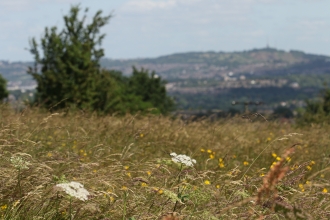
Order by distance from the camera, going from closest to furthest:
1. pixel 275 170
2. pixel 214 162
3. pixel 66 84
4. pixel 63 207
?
pixel 275 170 → pixel 63 207 → pixel 214 162 → pixel 66 84

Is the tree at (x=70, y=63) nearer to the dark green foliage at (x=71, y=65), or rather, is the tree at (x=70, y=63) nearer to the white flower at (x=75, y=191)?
the dark green foliage at (x=71, y=65)

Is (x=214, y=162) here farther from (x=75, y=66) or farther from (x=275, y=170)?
(x=75, y=66)

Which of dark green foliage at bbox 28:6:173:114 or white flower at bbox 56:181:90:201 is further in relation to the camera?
dark green foliage at bbox 28:6:173:114

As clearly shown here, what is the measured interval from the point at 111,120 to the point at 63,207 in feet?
17.8

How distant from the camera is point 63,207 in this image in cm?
321

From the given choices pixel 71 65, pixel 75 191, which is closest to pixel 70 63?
pixel 71 65

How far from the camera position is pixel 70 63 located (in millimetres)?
25484

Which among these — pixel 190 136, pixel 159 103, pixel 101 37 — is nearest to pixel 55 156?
pixel 190 136

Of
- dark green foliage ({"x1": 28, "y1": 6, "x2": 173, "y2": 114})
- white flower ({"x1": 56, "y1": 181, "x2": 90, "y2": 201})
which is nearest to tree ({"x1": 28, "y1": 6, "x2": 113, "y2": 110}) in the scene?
→ dark green foliage ({"x1": 28, "y1": 6, "x2": 173, "y2": 114})

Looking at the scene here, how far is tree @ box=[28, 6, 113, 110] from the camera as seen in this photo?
1005 inches

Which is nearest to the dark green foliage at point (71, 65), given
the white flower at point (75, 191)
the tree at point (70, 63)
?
the tree at point (70, 63)

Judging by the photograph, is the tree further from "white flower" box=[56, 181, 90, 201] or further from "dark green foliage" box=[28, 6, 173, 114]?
"white flower" box=[56, 181, 90, 201]

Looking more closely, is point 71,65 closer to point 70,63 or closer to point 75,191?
point 70,63

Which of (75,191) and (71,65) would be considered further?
(71,65)
